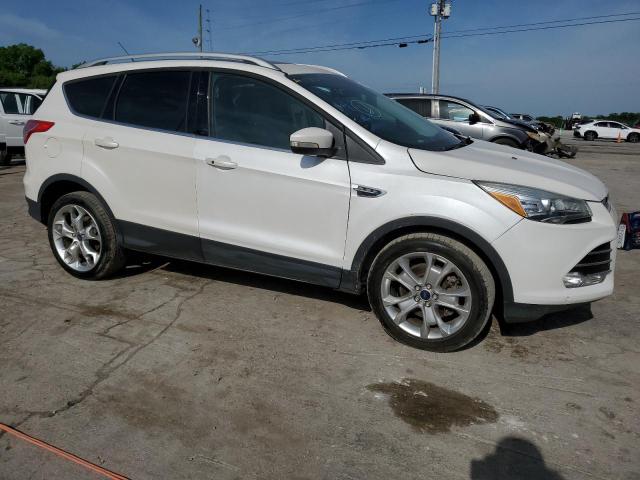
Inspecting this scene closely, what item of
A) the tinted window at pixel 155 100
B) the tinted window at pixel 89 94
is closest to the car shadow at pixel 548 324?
the tinted window at pixel 155 100

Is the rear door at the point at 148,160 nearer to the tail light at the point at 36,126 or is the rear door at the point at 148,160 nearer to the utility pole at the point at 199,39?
the tail light at the point at 36,126

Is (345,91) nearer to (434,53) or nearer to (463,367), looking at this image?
(463,367)

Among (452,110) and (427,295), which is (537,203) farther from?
(452,110)

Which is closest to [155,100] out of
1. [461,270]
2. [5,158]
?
[461,270]

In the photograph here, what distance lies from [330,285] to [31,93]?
12099 mm

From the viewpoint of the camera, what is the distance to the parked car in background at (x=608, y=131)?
112 ft

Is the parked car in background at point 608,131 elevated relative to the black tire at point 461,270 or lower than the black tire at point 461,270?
elevated

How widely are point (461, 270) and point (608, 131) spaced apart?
37.4 metres

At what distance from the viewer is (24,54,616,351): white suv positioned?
3.21 m

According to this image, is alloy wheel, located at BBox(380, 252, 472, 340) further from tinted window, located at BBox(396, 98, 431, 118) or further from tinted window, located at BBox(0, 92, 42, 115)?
tinted window, located at BBox(0, 92, 42, 115)

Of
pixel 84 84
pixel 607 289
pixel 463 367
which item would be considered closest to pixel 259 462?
pixel 463 367

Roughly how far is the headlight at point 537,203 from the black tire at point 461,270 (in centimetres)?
37

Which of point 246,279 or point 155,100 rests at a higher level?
point 155,100

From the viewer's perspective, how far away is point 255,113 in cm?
378
